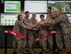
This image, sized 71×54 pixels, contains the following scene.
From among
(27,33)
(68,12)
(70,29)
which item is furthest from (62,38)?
(68,12)

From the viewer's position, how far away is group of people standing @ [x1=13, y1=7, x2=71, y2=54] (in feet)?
39.0

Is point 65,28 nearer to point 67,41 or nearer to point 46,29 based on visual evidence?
point 67,41

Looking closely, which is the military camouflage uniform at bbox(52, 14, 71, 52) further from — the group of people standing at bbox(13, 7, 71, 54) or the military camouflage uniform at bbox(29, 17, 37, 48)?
the military camouflage uniform at bbox(29, 17, 37, 48)

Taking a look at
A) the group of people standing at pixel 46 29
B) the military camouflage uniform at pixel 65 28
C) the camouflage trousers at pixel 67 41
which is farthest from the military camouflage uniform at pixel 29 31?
the camouflage trousers at pixel 67 41

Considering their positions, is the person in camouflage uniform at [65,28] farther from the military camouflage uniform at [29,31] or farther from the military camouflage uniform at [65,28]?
the military camouflage uniform at [29,31]

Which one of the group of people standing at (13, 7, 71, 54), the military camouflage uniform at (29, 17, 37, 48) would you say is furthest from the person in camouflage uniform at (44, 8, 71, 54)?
the military camouflage uniform at (29, 17, 37, 48)

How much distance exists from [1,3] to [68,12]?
336 cm

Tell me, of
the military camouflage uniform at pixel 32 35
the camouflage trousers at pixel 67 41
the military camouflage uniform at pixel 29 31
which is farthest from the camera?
the military camouflage uniform at pixel 32 35

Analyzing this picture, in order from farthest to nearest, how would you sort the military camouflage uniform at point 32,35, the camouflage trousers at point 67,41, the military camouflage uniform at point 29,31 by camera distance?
the military camouflage uniform at point 32,35
the military camouflage uniform at point 29,31
the camouflage trousers at point 67,41

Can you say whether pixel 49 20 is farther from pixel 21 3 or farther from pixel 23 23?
pixel 21 3

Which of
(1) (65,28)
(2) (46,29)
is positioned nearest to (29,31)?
(2) (46,29)

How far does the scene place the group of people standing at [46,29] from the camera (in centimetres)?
1190

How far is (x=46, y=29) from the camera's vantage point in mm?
12758

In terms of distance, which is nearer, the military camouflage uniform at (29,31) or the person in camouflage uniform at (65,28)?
the person in camouflage uniform at (65,28)
